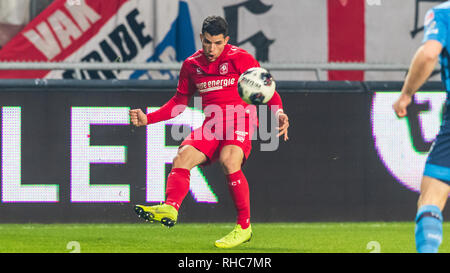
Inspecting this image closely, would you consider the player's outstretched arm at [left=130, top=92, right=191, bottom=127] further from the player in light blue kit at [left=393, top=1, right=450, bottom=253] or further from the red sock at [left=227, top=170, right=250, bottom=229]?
the player in light blue kit at [left=393, top=1, right=450, bottom=253]

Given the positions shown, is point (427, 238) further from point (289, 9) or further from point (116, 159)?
point (289, 9)

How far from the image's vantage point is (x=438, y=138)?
16.0 ft

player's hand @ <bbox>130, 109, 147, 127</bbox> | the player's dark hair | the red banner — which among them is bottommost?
player's hand @ <bbox>130, 109, 147, 127</bbox>

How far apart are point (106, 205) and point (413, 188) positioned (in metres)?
3.17

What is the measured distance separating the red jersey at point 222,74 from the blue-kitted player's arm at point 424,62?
272 cm

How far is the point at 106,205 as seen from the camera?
9.09 metres

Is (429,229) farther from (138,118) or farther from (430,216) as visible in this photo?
(138,118)

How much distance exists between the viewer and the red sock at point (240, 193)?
7.13 meters

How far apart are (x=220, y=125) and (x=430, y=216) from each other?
2802 millimetres

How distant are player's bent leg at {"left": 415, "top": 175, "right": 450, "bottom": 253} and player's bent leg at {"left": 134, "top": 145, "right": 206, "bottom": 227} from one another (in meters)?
2.42

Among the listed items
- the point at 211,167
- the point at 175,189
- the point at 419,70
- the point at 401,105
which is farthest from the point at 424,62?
the point at 211,167

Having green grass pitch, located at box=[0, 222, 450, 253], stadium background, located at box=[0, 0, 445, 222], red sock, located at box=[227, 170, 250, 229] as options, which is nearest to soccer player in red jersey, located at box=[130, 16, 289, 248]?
red sock, located at box=[227, 170, 250, 229]

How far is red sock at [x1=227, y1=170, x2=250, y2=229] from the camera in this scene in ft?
23.4
